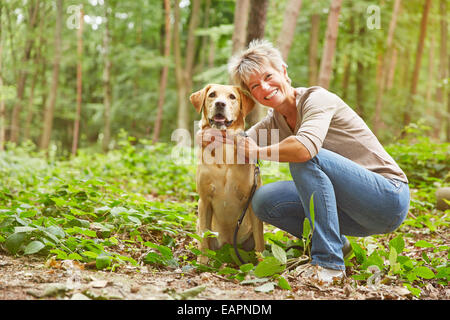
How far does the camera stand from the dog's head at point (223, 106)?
310 centimetres

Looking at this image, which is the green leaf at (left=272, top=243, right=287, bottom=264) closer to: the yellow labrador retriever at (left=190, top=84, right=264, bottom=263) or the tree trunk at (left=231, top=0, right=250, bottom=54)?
the yellow labrador retriever at (left=190, top=84, right=264, bottom=263)

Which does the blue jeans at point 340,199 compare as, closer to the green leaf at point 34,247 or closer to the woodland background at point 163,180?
the woodland background at point 163,180

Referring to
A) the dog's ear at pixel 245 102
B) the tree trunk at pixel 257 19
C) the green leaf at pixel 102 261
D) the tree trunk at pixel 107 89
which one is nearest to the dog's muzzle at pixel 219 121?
the dog's ear at pixel 245 102

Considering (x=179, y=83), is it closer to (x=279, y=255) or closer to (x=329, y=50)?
(x=329, y=50)

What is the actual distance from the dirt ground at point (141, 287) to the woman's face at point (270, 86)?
1.21m

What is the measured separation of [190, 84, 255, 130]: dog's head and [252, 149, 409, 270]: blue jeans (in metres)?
0.76

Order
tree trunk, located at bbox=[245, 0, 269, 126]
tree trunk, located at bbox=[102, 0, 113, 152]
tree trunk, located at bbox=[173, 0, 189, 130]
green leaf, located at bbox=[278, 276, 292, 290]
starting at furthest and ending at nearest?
tree trunk, located at bbox=[102, 0, 113, 152] → tree trunk, located at bbox=[173, 0, 189, 130] → tree trunk, located at bbox=[245, 0, 269, 126] → green leaf, located at bbox=[278, 276, 292, 290]

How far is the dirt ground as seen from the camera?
188 cm

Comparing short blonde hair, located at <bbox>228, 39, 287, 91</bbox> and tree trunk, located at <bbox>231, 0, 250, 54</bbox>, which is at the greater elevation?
tree trunk, located at <bbox>231, 0, 250, 54</bbox>

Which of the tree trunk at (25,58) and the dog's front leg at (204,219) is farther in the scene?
the tree trunk at (25,58)

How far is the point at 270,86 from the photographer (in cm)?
278

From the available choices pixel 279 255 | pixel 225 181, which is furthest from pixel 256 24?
pixel 279 255

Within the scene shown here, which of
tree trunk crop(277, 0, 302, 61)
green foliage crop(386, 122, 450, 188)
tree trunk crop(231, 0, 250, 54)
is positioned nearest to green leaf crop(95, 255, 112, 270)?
green foliage crop(386, 122, 450, 188)
